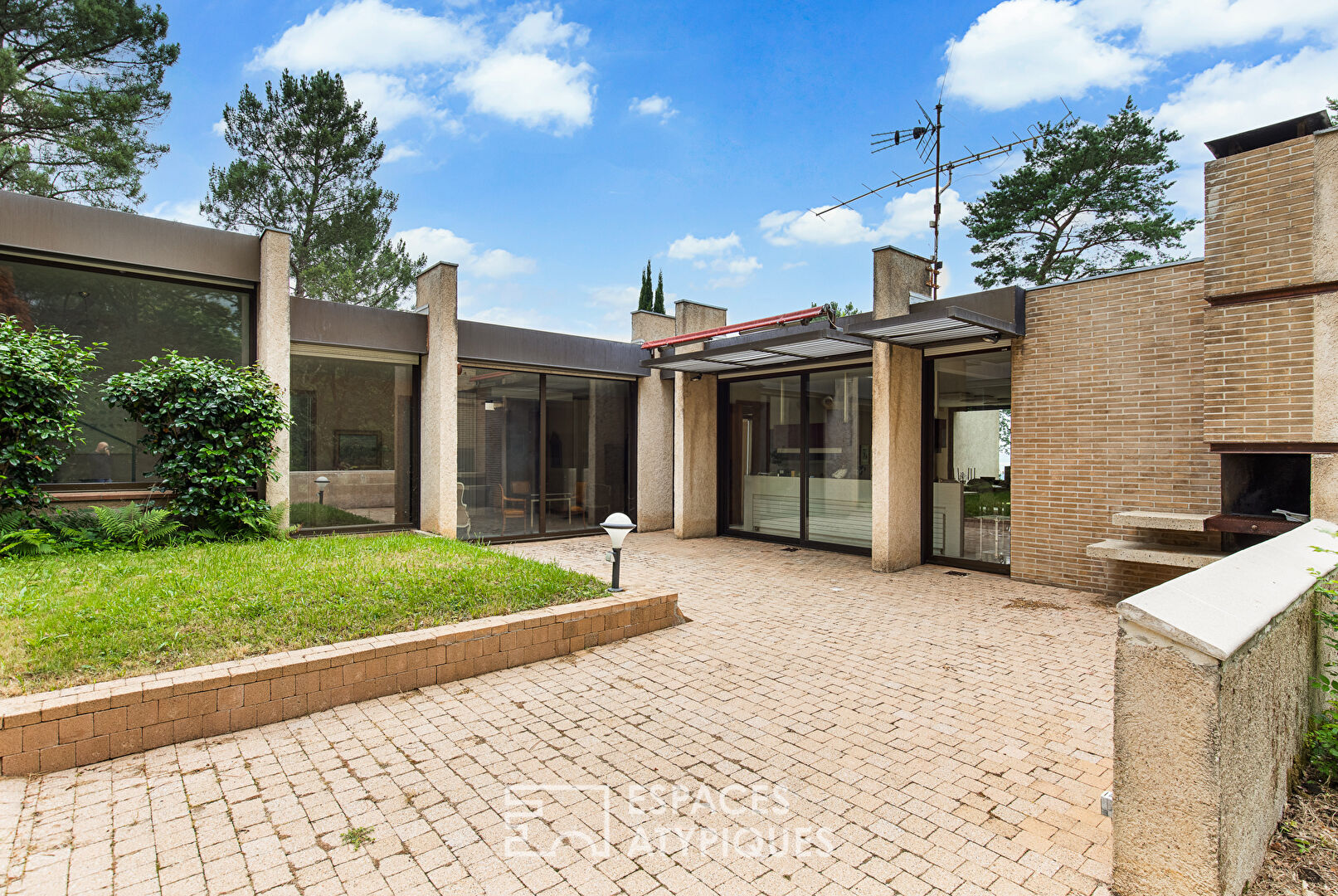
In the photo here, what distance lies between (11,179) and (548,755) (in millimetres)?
18784

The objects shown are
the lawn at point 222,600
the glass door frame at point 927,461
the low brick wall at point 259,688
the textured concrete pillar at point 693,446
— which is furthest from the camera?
the textured concrete pillar at point 693,446

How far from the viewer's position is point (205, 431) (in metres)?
7.35

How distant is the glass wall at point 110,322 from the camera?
292 inches

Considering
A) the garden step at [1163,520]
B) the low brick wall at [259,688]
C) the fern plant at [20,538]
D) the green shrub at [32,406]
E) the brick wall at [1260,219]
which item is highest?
the brick wall at [1260,219]

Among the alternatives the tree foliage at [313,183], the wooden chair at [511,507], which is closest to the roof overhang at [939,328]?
the wooden chair at [511,507]

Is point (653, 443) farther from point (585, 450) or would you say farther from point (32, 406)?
point (32, 406)

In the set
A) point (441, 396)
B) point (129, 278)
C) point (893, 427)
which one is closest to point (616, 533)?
point (893, 427)

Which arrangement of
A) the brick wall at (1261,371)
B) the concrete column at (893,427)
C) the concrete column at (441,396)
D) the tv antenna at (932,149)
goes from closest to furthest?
the brick wall at (1261,371) → the concrete column at (893,427) → the concrete column at (441,396) → the tv antenna at (932,149)

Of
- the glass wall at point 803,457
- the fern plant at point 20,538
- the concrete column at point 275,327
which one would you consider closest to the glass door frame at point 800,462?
the glass wall at point 803,457

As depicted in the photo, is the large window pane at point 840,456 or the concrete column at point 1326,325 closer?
the concrete column at point 1326,325

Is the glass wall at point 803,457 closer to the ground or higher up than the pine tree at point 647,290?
closer to the ground

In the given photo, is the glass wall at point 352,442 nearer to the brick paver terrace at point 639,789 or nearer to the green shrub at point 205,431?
the green shrub at point 205,431

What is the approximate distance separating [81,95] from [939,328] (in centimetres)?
1913

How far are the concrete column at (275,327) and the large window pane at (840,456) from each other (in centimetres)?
781
